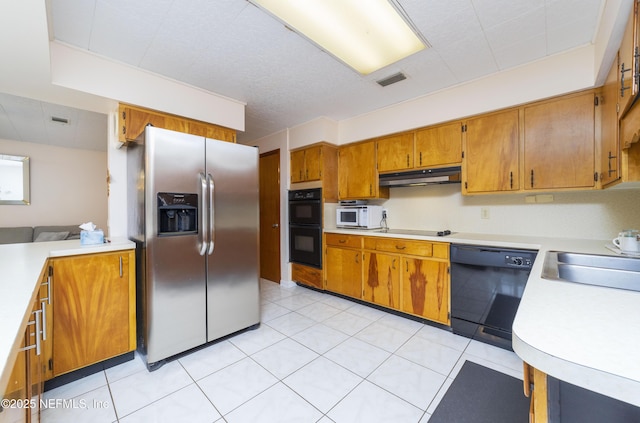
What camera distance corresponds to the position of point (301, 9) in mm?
1605

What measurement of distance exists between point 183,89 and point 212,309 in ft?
6.68

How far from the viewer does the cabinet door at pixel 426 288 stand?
2441 mm

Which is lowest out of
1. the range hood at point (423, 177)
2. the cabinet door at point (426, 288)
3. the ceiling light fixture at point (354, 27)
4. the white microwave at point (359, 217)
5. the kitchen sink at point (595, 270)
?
the cabinet door at point (426, 288)

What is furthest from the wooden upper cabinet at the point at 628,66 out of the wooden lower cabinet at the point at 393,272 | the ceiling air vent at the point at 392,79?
the wooden lower cabinet at the point at 393,272

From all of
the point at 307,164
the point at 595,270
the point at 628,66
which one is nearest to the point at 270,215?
the point at 307,164

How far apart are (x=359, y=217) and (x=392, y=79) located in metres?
1.56

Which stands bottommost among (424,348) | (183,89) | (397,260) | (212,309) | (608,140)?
(424,348)

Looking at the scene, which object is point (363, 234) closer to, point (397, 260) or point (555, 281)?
point (397, 260)

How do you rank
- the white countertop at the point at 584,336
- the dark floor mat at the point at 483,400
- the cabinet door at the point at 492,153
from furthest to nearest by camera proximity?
the cabinet door at the point at 492,153, the dark floor mat at the point at 483,400, the white countertop at the point at 584,336

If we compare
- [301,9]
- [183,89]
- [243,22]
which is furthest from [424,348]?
[183,89]

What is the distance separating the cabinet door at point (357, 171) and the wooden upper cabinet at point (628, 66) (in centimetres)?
206

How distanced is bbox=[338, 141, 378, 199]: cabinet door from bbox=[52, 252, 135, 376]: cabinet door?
8.22 feet

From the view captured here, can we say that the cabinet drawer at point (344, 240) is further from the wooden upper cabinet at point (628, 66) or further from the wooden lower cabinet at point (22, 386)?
the wooden lower cabinet at point (22, 386)

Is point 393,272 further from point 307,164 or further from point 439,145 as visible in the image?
point 307,164
